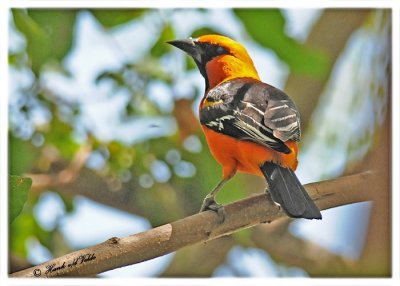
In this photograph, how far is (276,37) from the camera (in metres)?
2.76

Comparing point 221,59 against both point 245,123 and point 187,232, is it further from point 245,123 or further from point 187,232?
point 187,232

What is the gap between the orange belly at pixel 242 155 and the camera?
2619mm

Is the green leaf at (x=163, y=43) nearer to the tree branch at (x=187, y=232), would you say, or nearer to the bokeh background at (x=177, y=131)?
the bokeh background at (x=177, y=131)

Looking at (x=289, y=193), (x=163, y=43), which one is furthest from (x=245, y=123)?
(x=163, y=43)

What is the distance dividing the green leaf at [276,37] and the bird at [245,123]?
13 centimetres

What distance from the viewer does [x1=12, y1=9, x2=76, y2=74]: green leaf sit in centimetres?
287

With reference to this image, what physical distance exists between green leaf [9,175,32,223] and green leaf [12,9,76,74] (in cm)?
48

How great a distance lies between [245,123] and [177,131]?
1.51 ft

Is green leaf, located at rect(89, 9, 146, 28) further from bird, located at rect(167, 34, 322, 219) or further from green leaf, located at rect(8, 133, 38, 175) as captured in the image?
green leaf, located at rect(8, 133, 38, 175)

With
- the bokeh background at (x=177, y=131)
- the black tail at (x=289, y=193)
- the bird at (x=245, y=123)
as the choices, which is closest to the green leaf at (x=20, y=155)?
the bokeh background at (x=177, y=131)
